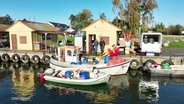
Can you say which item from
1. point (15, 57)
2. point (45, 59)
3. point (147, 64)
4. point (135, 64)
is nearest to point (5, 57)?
point (15, 57)

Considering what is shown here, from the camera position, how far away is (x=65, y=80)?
713 inches

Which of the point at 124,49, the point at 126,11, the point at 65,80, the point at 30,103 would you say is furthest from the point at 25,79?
the point at 126,11

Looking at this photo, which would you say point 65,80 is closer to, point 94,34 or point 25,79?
point 25,79

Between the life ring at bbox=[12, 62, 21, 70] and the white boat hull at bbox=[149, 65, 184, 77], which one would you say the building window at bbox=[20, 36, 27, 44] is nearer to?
the life ring at bbox=[12, 62, 21, 70]

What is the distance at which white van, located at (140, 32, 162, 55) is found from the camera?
989 inches

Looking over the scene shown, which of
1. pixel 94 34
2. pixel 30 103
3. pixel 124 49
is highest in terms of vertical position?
pixel 94 34

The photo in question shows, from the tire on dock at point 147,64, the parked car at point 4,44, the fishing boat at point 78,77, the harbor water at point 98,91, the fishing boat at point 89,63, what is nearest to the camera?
the harbor water at point 98,91

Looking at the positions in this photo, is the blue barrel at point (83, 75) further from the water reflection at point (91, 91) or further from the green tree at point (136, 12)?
the green tree at point (136, 12)

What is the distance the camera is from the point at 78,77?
18.2 m

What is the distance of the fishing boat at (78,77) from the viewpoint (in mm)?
17734

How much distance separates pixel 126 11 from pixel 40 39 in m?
24.5

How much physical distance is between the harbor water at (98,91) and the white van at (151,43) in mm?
4517

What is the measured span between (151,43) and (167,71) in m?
5.31

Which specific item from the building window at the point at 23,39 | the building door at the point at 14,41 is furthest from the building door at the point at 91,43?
the building door at the point at 14,41
